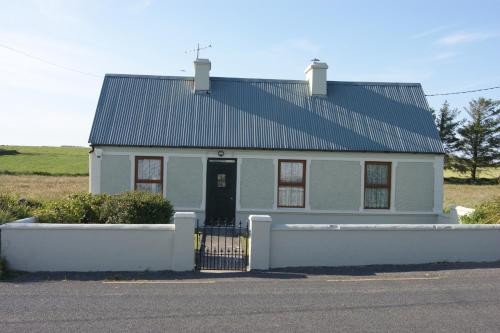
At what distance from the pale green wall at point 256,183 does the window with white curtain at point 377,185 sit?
131 inches

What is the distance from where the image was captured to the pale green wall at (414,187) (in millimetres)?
17203

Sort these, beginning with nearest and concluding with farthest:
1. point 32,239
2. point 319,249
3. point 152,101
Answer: point 32,239, point 319,249, point 152,101

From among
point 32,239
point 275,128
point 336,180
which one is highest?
point 275,128

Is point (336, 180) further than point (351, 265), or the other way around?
point (336, 180)

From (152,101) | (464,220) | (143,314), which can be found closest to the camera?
(143,314)

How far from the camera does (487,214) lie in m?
14.2

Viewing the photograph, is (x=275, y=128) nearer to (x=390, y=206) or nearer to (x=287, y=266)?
(x=390, y=206)

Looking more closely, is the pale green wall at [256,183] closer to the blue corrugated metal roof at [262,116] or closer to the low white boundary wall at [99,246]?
the blue corrugated metal roof at [262,116]

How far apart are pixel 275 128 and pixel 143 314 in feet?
35.7

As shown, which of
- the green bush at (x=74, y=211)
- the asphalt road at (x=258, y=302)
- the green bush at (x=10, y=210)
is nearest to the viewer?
the asphalt road at (x=258, y=302)

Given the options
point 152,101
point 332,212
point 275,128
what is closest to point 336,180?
point 332,212

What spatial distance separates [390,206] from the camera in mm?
17188

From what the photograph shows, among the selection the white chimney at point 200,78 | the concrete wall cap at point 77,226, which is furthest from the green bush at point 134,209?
the white chimney at point 200,78

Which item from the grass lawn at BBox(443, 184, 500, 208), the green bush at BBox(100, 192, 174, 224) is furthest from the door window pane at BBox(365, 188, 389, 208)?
the green bush at BBox(100, 192, 174, 224)
